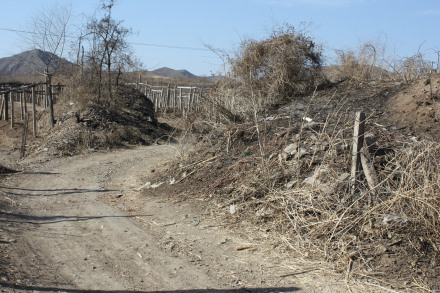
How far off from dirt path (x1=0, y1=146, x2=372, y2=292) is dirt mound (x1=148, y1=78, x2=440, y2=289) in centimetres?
42

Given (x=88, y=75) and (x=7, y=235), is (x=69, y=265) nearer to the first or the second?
(x=7, y=235)

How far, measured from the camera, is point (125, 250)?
5.07m

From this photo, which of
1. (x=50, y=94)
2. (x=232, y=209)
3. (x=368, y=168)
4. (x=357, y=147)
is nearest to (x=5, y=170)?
(x=50, y=94)

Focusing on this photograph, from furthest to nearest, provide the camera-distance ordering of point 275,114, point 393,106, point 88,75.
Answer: point 88,75 → point 275,114 → point 393,106

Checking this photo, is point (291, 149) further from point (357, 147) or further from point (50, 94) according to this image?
point (50, 94)

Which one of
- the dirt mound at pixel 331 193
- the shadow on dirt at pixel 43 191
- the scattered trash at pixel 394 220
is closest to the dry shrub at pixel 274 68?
the dirt mound at pixel 331 193

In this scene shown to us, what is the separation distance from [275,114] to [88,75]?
35.8 ft

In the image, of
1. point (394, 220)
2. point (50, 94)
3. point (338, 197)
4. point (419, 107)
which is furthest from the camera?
point (50, 94)

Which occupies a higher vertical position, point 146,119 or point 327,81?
point 327,81

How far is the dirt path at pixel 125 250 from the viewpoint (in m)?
4.15

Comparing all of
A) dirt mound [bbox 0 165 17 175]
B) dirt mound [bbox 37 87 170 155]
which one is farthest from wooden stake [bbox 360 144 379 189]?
dirt mound [bbox 0 165 17 175]

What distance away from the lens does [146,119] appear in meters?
17.6

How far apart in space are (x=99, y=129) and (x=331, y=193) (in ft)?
33.6

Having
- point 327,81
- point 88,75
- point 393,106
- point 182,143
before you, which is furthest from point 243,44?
point 88,75
